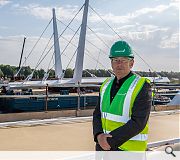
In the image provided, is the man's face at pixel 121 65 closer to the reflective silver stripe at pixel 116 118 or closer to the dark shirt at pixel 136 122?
the dark shirt at pixel 136 122

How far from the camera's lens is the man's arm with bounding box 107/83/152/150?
7.72ft

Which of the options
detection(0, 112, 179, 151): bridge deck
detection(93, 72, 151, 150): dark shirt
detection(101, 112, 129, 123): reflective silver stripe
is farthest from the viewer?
detection(0, 112, 179, 151): bridge deck

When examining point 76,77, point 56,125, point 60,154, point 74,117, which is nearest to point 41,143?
point 60,154

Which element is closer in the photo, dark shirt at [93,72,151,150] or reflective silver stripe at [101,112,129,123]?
dark shirt at [93,72,151,150]

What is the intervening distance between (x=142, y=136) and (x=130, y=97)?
326 millimetres

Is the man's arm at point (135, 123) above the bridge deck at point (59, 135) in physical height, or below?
above

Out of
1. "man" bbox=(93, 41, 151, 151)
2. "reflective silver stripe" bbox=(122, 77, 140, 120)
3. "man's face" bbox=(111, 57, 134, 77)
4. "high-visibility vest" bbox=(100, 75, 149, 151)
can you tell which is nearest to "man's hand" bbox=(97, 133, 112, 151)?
"man" bbox=(93, 41, 151, 151)

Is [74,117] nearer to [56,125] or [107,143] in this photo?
[56,125]

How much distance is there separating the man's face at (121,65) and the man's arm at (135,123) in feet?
0.70

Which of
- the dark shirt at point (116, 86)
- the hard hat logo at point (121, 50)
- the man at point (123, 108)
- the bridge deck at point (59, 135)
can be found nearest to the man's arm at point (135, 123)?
the man at point (123, 108)

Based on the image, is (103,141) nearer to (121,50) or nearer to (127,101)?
(127,101)

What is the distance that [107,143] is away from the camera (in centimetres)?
239

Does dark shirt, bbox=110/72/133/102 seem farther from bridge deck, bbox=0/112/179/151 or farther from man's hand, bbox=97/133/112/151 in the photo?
bridge deck, bbox=0/112/179/151

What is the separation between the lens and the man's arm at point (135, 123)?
7.72ft
